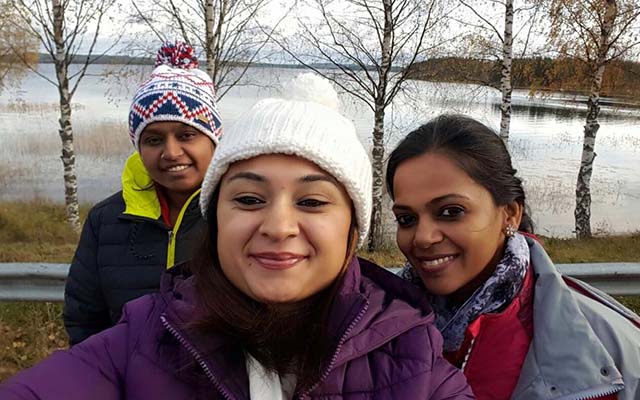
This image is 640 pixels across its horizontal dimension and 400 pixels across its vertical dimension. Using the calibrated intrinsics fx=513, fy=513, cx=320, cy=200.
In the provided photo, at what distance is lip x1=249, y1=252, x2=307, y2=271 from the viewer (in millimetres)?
1255

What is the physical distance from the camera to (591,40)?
1040cm

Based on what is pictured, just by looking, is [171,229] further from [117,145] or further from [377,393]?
[117,145]

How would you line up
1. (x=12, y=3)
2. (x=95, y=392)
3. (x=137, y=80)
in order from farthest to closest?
(x=137, y=80) < (x=12, y=3) < (x=95, y=392)

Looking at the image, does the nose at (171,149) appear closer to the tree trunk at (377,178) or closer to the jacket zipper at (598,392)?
the jacket zipper at (598,392)

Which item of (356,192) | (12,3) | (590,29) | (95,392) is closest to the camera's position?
(95,392)

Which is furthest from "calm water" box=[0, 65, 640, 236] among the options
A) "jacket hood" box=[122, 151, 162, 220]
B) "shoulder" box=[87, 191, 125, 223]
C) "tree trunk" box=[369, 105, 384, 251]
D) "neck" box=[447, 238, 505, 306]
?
"neck" box=[447, 238, 505, 306]

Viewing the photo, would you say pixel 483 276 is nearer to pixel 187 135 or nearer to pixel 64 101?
pixel 187 135

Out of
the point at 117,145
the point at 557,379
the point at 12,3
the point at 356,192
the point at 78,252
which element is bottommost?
the point at 117,145

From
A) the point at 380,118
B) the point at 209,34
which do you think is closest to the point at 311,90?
the point at 209,34

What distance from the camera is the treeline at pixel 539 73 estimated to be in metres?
10.9

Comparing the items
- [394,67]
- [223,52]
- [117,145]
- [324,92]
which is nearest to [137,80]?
[223,52]

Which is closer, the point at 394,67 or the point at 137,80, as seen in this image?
the point at 394,67

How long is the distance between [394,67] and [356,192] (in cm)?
952

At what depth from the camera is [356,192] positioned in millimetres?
1402
